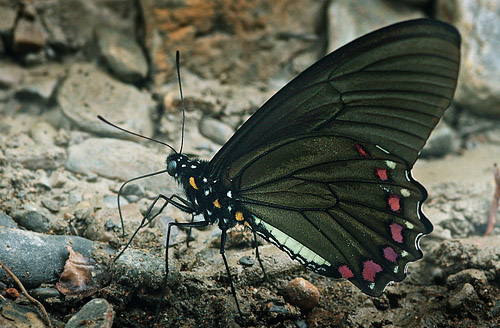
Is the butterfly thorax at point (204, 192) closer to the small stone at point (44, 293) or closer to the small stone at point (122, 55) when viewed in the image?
the small stone at point (44, 293)

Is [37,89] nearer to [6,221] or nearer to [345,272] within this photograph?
[6,221]

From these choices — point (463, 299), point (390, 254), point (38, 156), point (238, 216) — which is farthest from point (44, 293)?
point (463, 299)

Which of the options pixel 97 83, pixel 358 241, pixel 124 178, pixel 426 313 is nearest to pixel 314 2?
pixel 97 83

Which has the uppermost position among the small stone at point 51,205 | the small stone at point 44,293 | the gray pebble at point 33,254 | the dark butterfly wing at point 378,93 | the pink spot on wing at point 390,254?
the dark butterfly wing at point 378,93

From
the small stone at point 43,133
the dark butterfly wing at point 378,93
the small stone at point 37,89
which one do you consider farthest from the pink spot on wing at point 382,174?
the small stone at point 37,89

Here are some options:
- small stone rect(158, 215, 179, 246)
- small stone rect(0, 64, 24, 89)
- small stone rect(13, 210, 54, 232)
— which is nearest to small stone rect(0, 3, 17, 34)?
small stone rect(0, 64, 24, 89)

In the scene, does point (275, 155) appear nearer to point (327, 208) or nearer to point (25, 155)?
point (327, 208)
